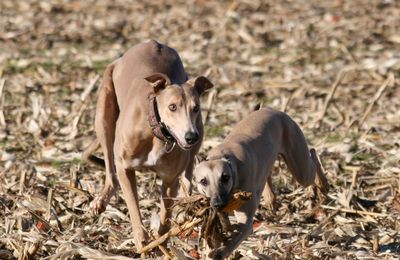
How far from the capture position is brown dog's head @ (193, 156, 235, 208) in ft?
25.9

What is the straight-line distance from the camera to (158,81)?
8.62 meters

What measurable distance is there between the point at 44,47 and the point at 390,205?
9.75 meters

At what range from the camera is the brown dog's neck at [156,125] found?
8.65 meters

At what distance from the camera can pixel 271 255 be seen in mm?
8672

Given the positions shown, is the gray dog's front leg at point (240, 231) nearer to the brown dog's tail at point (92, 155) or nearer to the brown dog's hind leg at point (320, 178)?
the brown dog's hind leg at point (320, 178)

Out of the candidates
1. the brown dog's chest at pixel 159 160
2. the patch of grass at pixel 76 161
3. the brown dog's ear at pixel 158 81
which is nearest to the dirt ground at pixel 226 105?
the patch of grass at pixel 76 161

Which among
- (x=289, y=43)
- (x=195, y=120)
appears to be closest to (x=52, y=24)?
(x=289, y=43)

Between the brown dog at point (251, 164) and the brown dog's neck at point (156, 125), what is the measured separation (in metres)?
0.41

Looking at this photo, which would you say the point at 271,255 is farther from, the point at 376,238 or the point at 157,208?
the point at 157,208

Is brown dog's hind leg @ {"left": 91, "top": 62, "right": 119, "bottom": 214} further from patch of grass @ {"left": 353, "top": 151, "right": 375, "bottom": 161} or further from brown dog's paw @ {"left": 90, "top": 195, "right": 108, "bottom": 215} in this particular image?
patch of grass @ {"left": 353, "top": 151, "right": 375, "bottom": 161}

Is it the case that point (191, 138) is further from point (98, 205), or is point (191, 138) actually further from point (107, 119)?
point (107, 119)

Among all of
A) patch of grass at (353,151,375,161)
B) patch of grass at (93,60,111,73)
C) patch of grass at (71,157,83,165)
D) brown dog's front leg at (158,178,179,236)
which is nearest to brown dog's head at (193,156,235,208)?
brown dog's front leg at (158,178,179,236)

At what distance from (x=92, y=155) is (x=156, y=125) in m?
2.21

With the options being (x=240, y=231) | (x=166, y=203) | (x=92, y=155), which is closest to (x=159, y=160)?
(x=166, y=203)
